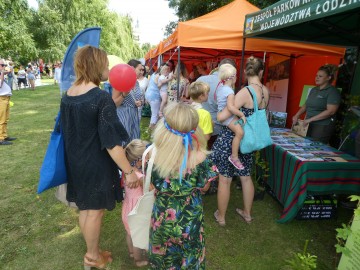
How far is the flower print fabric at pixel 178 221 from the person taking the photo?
1.48m

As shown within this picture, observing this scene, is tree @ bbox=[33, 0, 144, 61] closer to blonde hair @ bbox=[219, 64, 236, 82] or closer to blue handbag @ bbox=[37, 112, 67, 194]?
blonde hair @ bbox=[219, 64, 236, 82]

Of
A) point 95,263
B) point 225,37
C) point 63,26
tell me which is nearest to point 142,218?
point 95,263

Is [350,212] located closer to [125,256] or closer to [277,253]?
[277,253]

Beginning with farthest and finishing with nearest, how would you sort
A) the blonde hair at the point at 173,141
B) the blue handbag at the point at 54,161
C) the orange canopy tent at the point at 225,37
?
the orange canopy tent at the point at 225,37 → the blue handbag at the point at 54,161 → the blonde hair at the point at 173,141

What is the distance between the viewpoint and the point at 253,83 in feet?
8.42

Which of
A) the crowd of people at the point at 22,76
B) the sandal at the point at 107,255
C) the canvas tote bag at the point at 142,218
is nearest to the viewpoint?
the canvas tote bag at the point at 142,218

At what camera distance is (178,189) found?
1468 mm

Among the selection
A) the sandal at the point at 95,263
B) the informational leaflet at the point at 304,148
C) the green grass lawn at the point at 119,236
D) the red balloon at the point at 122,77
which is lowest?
the green grass lawn at the point at 119,236

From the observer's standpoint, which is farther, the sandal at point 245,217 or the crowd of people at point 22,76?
the crowd of people at point 22,76

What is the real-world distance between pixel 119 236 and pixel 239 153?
1519mm

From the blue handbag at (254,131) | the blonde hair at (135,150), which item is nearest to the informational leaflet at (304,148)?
the blue handbag at (254,131)

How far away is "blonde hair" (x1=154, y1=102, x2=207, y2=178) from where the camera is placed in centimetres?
141

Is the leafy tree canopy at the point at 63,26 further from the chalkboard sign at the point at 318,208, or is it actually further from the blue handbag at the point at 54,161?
the chalkboard sign at the point at 318,208

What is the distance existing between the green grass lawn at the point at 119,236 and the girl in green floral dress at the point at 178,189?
0.84 meters
